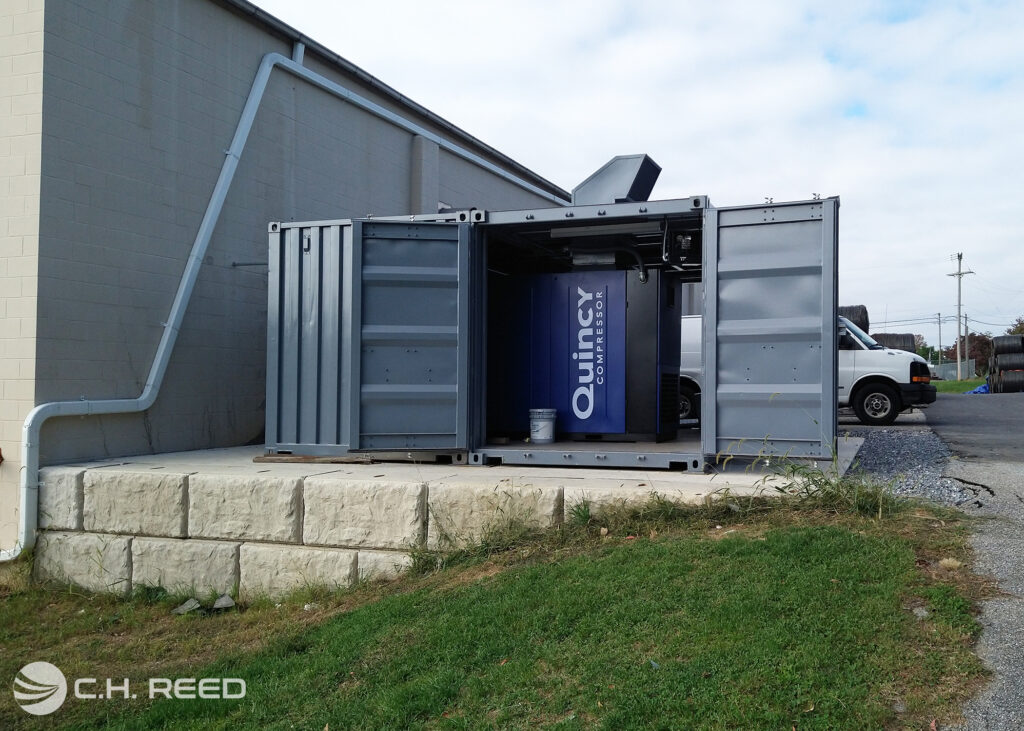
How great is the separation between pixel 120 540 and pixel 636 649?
5096mm

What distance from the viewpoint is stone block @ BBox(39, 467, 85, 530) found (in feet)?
24.5

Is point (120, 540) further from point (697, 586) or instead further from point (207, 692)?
point (697, 586)

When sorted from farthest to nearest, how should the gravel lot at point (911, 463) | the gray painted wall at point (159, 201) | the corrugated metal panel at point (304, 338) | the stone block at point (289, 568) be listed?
the corrugated metal panel at point (304, 338) < the gray painted wall at point (159, 201) < the gravel lot at point (911, 463) < the stone block at point (289, 568)

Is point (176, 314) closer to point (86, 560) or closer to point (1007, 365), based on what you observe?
point (86, 560)

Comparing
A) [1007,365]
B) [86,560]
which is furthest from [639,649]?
[1007,365]

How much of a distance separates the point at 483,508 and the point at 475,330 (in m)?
2.38

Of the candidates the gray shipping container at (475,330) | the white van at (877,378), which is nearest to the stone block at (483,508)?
the gray shipping container at (475,330)

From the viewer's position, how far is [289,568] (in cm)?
677

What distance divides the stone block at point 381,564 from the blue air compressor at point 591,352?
3.05 meters

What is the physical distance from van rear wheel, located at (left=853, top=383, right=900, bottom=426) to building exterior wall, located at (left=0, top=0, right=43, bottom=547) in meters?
13.1

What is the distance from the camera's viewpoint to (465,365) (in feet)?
26.2

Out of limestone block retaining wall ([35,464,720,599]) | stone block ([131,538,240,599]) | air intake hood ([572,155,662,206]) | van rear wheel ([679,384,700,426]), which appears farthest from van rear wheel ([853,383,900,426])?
stone block ([131,538,240,599])

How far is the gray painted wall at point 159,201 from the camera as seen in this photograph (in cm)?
790

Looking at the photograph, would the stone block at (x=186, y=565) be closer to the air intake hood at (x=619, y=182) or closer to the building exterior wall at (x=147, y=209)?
the building exterior wall at (x=147, y=209)
